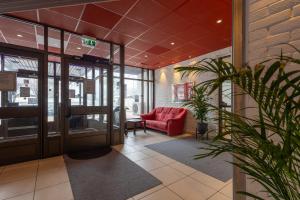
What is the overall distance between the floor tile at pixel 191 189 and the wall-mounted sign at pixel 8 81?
350cm

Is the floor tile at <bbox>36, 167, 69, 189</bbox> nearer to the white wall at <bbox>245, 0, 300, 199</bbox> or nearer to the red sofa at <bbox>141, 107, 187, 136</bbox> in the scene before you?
the white wall at <bbox>245, 0, 300, 199</bbox>

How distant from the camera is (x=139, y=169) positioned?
9.32 feet

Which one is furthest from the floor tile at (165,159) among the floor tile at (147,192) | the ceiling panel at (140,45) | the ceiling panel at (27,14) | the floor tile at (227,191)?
the ceiling panel at (27,14)

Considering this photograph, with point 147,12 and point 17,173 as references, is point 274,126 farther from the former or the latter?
point 17,173

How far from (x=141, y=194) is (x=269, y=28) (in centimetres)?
233

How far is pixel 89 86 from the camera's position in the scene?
13.1ft

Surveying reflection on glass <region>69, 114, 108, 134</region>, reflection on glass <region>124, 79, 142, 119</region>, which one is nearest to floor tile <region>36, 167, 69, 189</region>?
reflection on glass <region>69, 114, 108, 134</region>

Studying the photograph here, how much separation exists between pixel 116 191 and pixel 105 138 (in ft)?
7.18

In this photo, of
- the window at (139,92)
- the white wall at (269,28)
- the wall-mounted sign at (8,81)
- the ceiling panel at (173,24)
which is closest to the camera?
the white wall at (269,28)

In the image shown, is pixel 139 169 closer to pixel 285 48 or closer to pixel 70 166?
pixel 70 166

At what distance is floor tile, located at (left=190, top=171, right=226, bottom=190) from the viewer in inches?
92.0

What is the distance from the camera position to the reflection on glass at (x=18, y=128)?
119 inches

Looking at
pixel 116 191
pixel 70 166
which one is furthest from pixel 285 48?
pixel 70 166

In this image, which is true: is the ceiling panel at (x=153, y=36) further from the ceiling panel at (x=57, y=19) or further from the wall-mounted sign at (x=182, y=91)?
the wall-mounted sign at (x=182, y=91)
